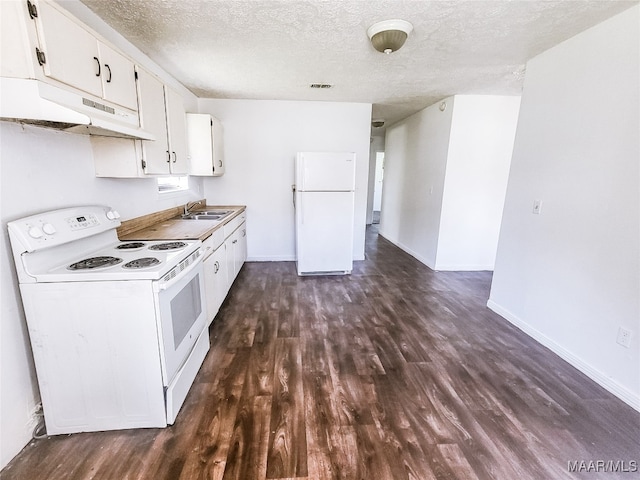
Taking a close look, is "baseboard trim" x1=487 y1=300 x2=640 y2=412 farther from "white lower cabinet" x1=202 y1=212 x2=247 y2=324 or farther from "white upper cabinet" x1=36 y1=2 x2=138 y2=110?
"white upper cabinet" x1=36 y1=2 x2=138 y2=110

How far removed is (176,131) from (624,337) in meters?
3.72

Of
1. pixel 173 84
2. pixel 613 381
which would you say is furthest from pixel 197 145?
pixel 613 381

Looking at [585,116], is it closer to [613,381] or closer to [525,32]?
[525,32]

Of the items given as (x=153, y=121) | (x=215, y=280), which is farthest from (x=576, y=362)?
(x=153, y=121)

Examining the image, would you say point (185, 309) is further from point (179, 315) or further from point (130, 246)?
point (130, 246)

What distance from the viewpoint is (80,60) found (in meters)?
1.42

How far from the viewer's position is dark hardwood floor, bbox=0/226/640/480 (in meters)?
1.39

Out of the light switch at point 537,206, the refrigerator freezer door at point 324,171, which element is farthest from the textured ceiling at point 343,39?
the light switch at point 537,206

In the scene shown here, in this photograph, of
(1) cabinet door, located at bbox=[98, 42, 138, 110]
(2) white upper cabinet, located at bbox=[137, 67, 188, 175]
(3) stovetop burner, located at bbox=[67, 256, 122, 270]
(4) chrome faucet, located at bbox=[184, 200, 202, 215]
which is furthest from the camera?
(4) chrome faucet, located at bbox=[184, 200, 202, 215]

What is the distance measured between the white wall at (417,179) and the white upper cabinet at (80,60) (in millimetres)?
3752

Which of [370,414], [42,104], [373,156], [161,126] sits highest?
[373,156]

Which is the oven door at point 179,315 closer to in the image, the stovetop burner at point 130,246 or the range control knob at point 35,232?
the stovetop burner at point 130,246

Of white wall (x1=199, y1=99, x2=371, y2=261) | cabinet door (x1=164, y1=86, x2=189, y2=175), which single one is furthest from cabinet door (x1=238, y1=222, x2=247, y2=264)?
cabinet door (x1=164, y1=86, x2=189, y2=175)

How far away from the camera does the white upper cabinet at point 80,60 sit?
123cm
